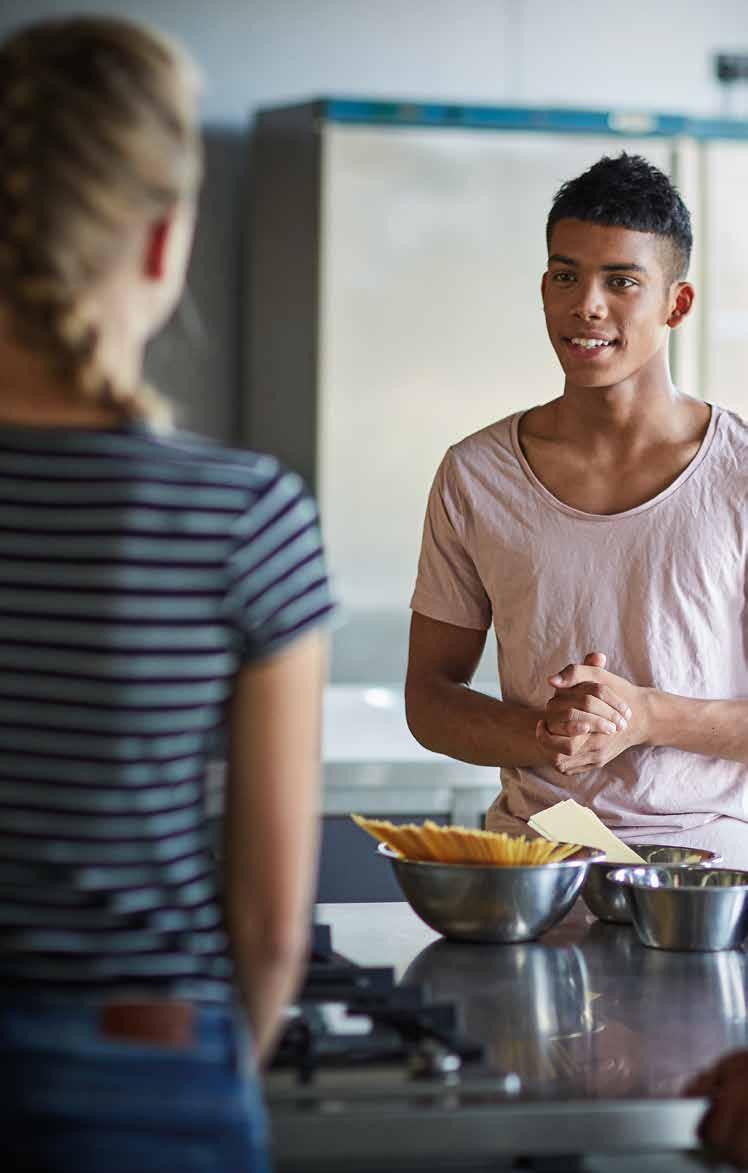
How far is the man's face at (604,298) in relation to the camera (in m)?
1.94

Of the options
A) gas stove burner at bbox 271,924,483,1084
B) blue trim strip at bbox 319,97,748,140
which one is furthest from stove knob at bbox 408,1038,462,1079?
blue trim strip at bbox 319,97,748,140

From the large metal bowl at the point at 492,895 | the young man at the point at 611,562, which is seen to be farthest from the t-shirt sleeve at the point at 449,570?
the large metal bowl at the point at 492,895

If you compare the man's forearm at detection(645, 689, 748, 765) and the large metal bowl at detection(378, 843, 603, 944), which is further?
the man's forearm at detection(645, 689, 748, 765)

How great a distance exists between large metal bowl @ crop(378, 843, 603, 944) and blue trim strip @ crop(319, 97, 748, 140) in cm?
218

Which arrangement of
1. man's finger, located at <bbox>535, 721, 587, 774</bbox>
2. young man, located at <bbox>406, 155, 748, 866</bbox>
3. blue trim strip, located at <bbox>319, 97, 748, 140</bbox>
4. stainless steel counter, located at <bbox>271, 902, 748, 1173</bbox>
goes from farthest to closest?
Result: 1. blue trim strip, located at <bbox>319, 97, 748, 140</bbox>
2. young man, located at <bbox>406, 155, 748, 866</bbox>
3. man's finger, located at <bbox>535, 721, 587, 774</bbox>
4. stainless steel counter, located at <bbox>271, 902, 748, 1173</bbox>

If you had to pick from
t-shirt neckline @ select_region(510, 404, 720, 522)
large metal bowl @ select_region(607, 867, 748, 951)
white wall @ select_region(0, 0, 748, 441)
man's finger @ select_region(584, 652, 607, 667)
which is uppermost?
white wall @ select_region(0, 0, 748, 441)

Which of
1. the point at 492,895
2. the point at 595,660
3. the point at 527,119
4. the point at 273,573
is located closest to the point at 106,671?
the point at 273,573

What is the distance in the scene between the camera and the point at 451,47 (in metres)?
3.77

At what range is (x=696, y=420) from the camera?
2.03 meters

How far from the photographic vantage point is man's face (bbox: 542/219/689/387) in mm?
1942

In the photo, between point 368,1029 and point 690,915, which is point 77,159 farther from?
point 690,915

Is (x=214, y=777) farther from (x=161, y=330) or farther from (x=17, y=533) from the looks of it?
(x=17, y=533)

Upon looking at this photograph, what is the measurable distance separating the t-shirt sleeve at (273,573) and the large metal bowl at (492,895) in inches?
28.6

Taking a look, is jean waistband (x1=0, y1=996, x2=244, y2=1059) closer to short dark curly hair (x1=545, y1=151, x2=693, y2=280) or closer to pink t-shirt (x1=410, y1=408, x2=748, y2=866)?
pink t-shirt (x1=410, y1=408, x2=748, y2=866)
